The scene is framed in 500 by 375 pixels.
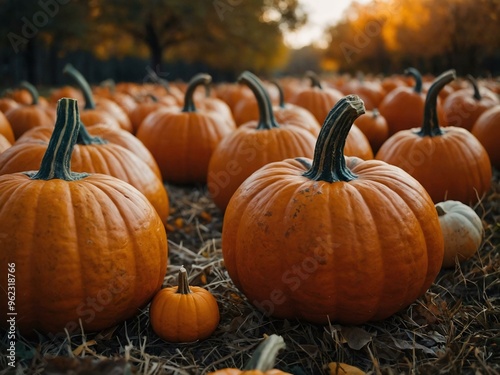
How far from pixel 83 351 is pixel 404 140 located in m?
2.91

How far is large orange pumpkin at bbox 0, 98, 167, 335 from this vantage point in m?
2.18

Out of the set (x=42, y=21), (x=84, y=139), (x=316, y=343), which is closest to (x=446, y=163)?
(x=316, y=343)

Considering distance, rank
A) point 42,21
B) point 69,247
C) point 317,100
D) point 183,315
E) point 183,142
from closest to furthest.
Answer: point 69,247 → point 183,315 → point 183,142 → point 317,100 → point 42,21

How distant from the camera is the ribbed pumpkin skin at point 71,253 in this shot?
86.0 inches

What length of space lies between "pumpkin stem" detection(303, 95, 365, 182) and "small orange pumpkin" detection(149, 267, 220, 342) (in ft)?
2.69

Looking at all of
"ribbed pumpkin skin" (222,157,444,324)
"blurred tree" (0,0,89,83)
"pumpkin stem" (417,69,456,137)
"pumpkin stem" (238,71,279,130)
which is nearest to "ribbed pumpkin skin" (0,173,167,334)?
"ribbed pumpkin skin" (222,157,444,324)

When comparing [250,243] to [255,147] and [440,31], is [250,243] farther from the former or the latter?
[440,31]

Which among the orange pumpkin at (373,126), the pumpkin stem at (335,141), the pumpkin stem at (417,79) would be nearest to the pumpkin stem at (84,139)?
the pumpkin stem at (335,141)

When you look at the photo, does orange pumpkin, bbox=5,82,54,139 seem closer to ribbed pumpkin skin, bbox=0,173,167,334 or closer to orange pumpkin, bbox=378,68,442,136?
ribbed pumpkin skin, bbox=0,173,167,334

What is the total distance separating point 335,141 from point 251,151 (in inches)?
65.4

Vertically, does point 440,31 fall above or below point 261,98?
below

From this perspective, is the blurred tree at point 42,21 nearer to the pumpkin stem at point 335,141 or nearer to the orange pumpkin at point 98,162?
the orange pumpkin at point 98,162

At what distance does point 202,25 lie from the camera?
26.4 m

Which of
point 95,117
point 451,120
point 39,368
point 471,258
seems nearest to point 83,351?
point 39,368
